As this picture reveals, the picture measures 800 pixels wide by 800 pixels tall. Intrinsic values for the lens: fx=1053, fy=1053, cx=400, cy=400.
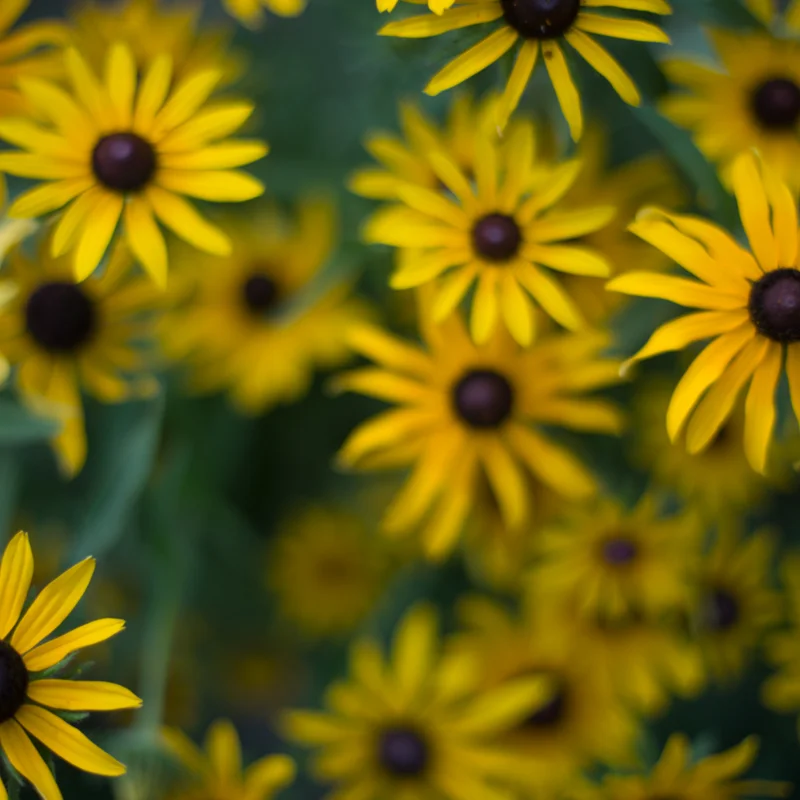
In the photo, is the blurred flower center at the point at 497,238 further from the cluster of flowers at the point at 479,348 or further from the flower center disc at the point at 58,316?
the flower center disc at the point at 58,316

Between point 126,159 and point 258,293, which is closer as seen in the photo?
point 126,159

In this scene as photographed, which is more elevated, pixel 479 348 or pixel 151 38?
pixel 151 38

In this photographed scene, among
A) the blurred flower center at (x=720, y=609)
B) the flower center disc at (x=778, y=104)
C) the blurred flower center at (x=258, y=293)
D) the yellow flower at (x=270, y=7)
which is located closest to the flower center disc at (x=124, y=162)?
Result: the yellow flower at (x=270, y=7)

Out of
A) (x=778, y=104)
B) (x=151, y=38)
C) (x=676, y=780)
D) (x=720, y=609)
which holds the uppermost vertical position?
(x=151, y=38)

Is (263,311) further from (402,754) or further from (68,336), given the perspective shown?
(402,754)

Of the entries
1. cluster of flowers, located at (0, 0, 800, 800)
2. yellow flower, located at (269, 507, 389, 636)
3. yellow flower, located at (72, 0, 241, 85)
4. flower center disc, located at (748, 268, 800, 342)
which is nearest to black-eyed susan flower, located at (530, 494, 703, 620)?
cluster of flowers, located at (0, 0, 800, 800)

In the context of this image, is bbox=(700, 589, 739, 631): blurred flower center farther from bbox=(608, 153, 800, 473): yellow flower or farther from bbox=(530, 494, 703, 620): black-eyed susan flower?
bbox=(608, 153, 800, 473): yellow flower

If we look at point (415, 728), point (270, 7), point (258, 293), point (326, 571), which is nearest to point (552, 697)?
point (415, 728)

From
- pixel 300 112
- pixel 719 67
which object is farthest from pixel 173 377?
pixel 719 67
